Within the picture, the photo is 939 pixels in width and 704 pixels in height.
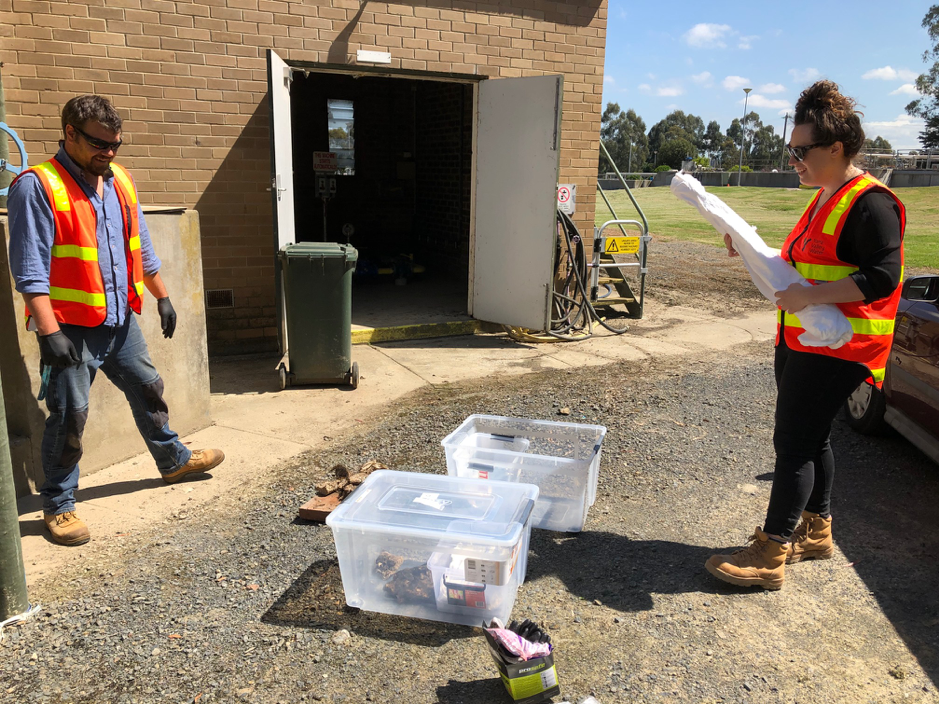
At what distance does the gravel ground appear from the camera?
8.75 feet

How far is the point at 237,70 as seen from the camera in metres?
6.75

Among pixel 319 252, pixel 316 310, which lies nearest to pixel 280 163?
pixel 319 252

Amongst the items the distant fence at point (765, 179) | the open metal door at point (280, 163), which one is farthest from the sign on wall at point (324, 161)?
the distant fence at point (765, 179)

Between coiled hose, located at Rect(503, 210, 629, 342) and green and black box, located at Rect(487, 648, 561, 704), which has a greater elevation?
coiled hose, located at Rect(503, 210, 629, 342)

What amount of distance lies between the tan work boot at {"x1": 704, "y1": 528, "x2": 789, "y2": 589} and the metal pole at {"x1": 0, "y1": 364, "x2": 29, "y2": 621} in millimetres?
2934

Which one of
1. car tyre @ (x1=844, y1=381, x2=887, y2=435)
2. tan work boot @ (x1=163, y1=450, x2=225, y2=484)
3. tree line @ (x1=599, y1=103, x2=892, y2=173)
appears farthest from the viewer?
tree line @ (x1=599, y1=103, x2=892, y2=173)

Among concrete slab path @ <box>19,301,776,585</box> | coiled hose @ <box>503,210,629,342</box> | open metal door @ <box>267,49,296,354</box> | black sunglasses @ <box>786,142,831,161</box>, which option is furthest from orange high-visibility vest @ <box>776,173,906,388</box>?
coiled hose @ <box>503,210,629,342</box>

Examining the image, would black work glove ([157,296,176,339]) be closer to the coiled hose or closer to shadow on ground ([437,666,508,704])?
shadow on ground ([437,666,508,704])

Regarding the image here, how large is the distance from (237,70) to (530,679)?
6.10 meters

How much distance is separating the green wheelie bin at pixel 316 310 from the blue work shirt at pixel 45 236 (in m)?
2.36

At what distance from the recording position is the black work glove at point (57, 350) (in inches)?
130

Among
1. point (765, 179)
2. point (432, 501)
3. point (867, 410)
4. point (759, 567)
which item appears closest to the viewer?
point (432, 501)

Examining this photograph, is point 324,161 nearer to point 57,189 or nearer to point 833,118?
point 57,189

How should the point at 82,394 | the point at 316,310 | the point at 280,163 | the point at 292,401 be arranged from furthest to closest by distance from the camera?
the point at 280,163
the point at 316,310
the point at 292,401
the point at 82,394
